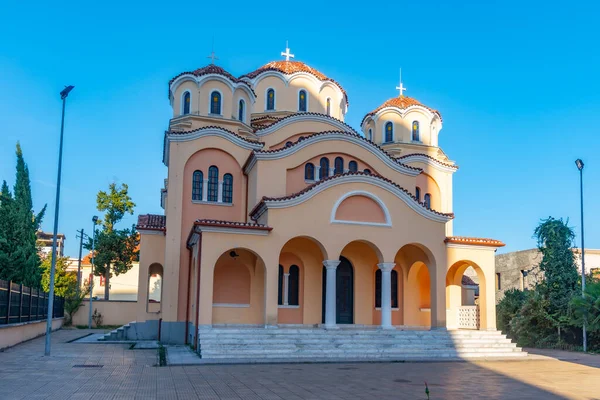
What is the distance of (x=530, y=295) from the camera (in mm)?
26016

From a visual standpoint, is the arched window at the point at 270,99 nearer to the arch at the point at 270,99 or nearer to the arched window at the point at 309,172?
the arch at the point at 270,99

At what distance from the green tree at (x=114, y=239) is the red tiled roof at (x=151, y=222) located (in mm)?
14619

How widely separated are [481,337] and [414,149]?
1132cm

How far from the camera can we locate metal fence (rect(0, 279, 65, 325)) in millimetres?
20102

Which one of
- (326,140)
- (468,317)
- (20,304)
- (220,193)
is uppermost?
(326,140)

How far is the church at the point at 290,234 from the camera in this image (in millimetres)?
21734

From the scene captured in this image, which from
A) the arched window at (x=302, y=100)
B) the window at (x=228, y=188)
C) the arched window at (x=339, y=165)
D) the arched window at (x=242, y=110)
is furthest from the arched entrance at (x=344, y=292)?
the arched window at (x=302, y=100)

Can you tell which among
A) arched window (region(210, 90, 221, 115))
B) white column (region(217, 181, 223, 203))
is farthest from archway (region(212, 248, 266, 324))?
arched window (region(210, 90, 221, 115))

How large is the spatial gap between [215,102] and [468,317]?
1484 cm

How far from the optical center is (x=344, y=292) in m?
25.0

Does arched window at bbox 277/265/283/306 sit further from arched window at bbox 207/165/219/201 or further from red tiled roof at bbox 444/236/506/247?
red tiled roof at bbox 444/236/506/247

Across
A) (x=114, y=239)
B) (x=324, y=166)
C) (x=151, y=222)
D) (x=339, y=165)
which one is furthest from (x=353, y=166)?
(x=114, y=239)

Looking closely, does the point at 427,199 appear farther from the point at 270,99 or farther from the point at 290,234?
the point at 290,234

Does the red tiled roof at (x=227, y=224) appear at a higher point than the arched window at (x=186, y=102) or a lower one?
lower
